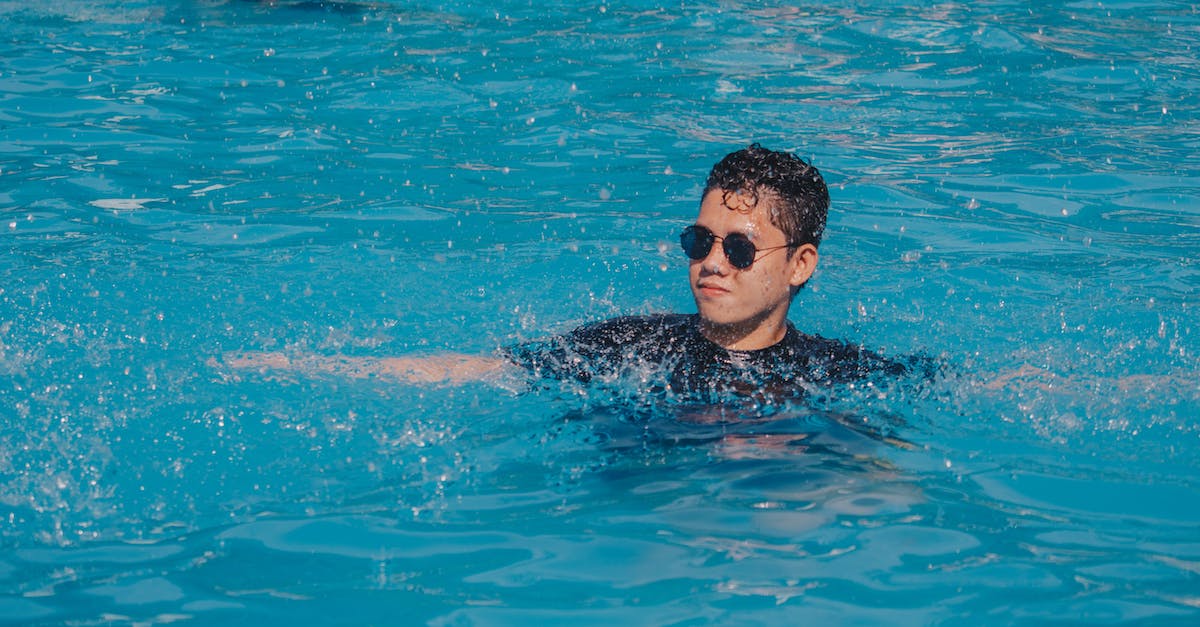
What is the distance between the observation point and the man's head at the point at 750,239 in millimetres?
5105

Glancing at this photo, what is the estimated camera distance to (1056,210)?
26.9ft

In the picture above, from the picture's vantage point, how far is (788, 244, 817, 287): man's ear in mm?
5324

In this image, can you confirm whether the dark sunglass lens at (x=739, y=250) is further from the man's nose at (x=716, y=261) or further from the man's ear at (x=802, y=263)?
the man's ear at (x=802, y=263)

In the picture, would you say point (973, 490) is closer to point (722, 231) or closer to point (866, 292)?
point (722, 231)

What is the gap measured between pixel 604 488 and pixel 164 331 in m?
2.62

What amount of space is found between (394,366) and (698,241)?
137 centimetres

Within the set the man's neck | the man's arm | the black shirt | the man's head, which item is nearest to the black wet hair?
the man's head

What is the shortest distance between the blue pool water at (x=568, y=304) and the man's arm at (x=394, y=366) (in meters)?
0.08

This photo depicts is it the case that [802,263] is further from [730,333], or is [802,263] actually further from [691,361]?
[691,361]

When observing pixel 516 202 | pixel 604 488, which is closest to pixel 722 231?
pixel 604 488

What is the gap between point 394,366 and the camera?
5.50 meters

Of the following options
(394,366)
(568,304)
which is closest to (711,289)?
(394,366)

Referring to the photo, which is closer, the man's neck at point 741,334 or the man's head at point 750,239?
the man's head at point 750,239

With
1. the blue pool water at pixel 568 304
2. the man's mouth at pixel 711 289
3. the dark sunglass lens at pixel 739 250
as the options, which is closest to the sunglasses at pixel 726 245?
the dark sunglass lens at pixel 739 250
